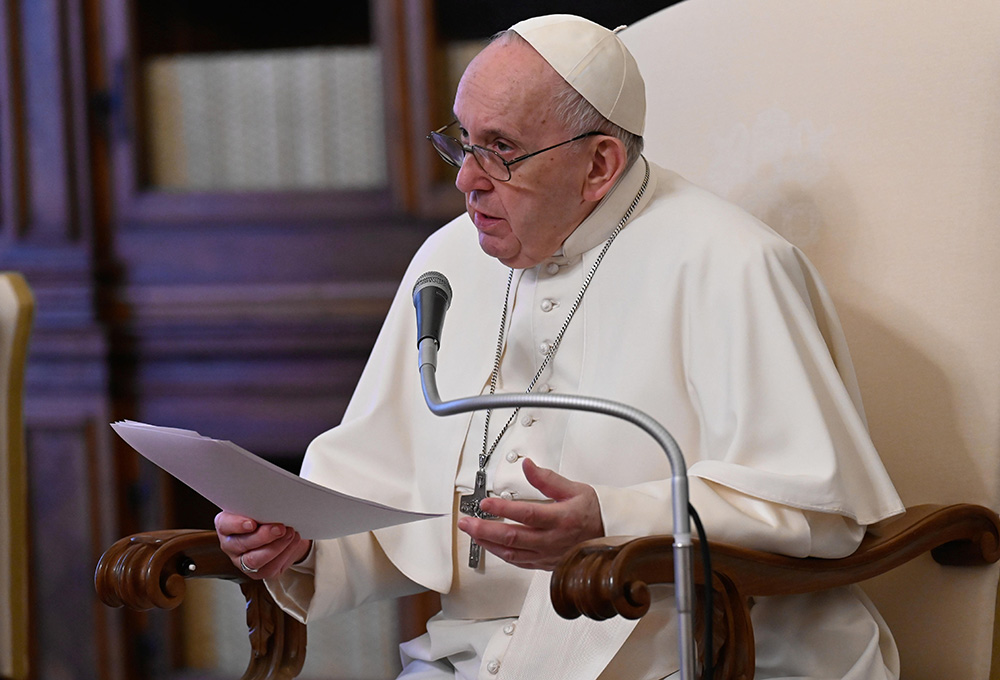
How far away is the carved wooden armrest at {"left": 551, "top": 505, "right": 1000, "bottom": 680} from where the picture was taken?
124 cm

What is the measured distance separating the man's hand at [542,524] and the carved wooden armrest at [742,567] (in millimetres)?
109

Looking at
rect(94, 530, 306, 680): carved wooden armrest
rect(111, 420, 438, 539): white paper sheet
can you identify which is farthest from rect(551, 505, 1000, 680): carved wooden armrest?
rect(94, 530, 306, 680): carved wooden armrest

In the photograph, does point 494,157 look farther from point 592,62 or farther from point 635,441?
point 635,441

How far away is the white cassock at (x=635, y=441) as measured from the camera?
1.55 m

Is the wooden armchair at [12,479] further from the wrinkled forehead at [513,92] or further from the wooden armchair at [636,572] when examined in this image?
the wrinkled forehead at [513,92]

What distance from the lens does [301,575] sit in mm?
1783

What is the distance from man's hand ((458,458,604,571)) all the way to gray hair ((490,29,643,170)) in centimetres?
63

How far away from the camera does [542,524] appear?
4.57 ft

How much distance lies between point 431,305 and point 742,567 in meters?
0.53

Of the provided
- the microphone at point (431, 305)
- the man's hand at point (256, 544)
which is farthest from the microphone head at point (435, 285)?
the man's hand at point (256, 544)

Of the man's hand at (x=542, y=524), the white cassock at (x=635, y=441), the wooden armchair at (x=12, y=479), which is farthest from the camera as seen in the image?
the wooden armchair at (x=12, y=479)

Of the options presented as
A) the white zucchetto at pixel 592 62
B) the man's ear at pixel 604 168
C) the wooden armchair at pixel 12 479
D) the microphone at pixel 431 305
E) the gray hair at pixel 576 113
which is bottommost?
the wooden armchair at pixel 12 479

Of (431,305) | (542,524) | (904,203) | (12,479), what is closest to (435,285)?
(431,305)

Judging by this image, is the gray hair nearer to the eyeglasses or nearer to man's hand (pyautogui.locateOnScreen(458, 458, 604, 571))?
the eyeglasses
